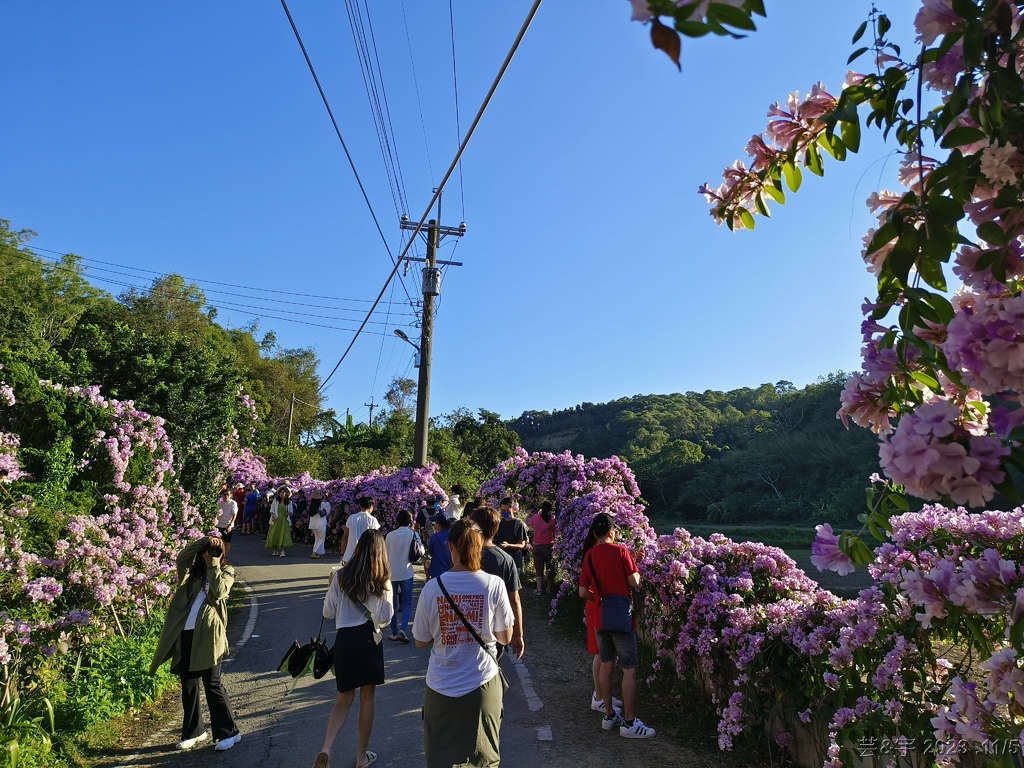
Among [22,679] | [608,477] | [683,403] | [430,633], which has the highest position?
[683,403]

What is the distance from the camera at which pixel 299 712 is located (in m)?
5.88

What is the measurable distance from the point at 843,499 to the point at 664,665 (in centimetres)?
4126

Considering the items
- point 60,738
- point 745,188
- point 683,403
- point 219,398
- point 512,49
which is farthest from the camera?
point 683,403

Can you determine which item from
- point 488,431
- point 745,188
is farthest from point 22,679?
point 488,431

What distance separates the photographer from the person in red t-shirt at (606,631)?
209 inches

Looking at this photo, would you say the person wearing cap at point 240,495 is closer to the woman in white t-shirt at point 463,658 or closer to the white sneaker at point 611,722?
the white sneaker at point 611,722

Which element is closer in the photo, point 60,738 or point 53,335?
point 60,738

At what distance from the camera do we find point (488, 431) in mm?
40312

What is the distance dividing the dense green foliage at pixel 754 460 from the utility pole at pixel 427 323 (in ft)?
74.3

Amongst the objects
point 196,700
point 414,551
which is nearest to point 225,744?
point 196,700

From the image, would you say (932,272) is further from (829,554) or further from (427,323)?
(427,323)

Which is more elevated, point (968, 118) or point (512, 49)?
point (512, 49)

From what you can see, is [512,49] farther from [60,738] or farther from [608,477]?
[608,477]

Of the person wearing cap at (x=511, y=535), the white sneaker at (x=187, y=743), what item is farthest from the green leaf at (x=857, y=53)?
the person wearing cap at (x=511, y=535)
